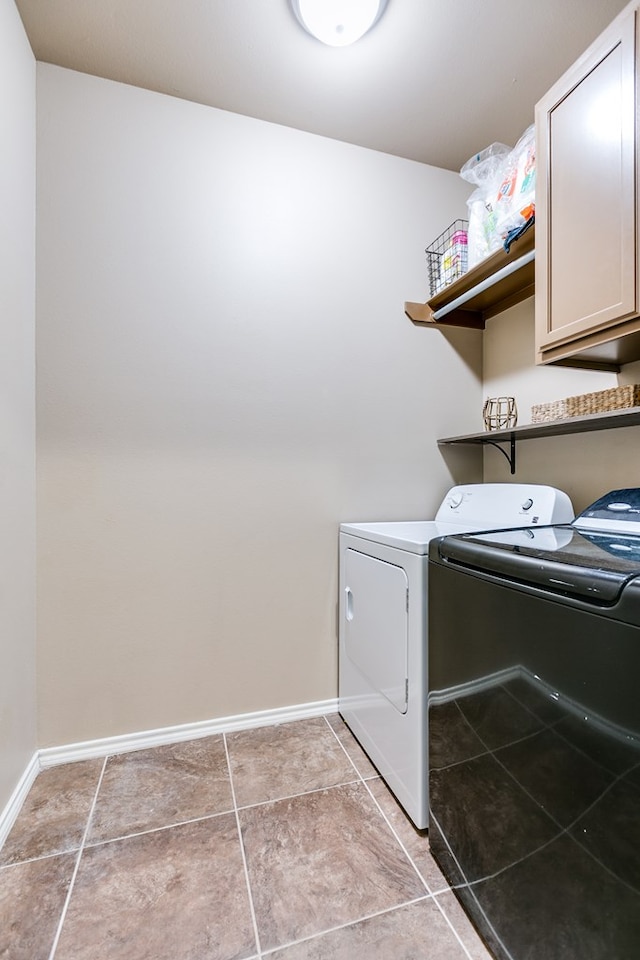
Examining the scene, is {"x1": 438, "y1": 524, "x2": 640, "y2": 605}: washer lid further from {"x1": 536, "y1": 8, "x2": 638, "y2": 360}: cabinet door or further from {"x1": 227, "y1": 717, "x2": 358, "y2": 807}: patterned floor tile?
{"x1": 227, "y1": 717, "x2": 358, "y2": 807}: patterned floor tile

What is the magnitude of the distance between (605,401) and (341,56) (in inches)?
61.8

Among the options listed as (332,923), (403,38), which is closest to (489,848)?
(332,923)

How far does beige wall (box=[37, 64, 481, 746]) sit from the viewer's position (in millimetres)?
1660

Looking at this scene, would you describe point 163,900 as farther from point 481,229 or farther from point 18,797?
point 481,229

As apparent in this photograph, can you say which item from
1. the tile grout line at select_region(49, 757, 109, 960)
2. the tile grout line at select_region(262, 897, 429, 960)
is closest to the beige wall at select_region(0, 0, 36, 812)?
the tile grout line at select_region(49, 757, 109, 960)

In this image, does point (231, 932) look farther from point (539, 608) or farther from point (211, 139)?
point (211, 139)

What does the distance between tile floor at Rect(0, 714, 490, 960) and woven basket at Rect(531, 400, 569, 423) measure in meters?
1.44

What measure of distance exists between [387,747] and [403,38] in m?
2.48

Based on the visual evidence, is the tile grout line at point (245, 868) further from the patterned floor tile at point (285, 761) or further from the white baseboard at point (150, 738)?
the white baseboard at point (150, 738)

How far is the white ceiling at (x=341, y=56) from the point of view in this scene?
4.74ft

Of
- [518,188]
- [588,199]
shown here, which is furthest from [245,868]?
[518,188]

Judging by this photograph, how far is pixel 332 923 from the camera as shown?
1.02 metres

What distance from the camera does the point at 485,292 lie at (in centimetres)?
195

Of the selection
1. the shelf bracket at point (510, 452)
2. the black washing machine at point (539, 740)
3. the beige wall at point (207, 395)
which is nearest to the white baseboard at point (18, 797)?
the beige wall at point (207, 395)
